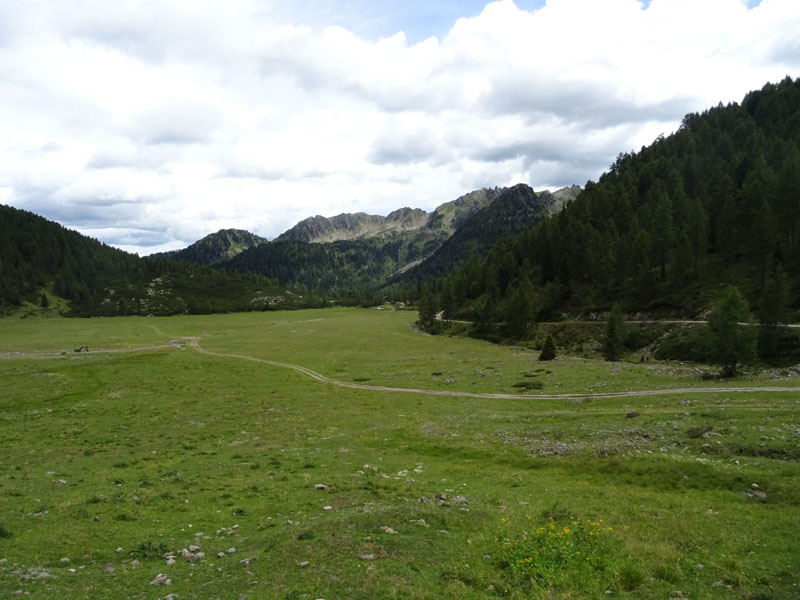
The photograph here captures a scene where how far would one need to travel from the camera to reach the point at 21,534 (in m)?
15.9

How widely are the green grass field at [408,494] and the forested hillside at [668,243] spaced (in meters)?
52.5

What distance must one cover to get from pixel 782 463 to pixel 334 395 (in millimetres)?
45724

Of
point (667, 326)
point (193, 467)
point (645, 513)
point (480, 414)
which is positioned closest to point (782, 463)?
point (645, 513)

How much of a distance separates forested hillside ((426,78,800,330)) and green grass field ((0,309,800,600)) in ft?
172

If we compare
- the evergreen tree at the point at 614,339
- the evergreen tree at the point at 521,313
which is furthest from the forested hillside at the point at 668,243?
the evergreen tree at the point at 614,339

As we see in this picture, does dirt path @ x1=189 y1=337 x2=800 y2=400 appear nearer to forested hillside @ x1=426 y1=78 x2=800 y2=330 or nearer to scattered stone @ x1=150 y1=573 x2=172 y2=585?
forested hillside @ x1=426 y1=78 x2=800 y2=330

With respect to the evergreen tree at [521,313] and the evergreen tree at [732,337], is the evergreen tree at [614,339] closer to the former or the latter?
the evergreen tree at [732,337]

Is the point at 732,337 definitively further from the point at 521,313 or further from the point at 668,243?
the point at 521,313

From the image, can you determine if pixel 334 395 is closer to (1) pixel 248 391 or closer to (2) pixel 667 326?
(1) pixel 248 391

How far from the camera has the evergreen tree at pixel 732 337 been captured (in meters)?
51.1

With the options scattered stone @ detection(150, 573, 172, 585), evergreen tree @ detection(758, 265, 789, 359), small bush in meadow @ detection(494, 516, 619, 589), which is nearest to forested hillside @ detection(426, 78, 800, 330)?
evergreen tree @ detection(758, 265, 789, 359)

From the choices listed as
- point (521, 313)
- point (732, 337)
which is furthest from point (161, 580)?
point (521, 313)

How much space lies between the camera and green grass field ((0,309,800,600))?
39.6 feet

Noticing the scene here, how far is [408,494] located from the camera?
68.4 ft
